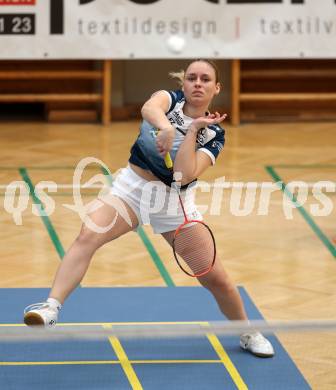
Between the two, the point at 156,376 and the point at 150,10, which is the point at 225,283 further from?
the point at 150,10

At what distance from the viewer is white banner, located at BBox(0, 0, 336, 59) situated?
44.3 ft

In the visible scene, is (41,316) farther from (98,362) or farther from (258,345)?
(258,345)

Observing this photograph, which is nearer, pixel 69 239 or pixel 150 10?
pixel 69 239

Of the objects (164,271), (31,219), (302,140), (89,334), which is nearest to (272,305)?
(164,271)

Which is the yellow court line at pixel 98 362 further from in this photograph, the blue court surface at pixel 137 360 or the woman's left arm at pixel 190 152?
the woman's left arm at pixel 190 152

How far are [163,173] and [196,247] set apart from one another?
18.6 inches

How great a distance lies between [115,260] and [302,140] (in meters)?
4.88

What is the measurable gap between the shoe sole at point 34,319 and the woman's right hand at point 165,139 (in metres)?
1.12

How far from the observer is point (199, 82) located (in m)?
6.68

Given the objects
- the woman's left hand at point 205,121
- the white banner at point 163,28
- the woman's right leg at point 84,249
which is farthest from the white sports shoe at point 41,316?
the white banner at point 163,28

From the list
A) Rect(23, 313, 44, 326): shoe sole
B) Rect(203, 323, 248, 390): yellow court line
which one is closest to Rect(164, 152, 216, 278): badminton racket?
Rect(203, 323, 248, 390): yellow court line

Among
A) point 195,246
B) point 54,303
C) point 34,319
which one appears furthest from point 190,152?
point 34,319

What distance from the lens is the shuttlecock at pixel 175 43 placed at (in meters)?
13.6

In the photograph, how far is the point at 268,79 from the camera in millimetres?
14750
